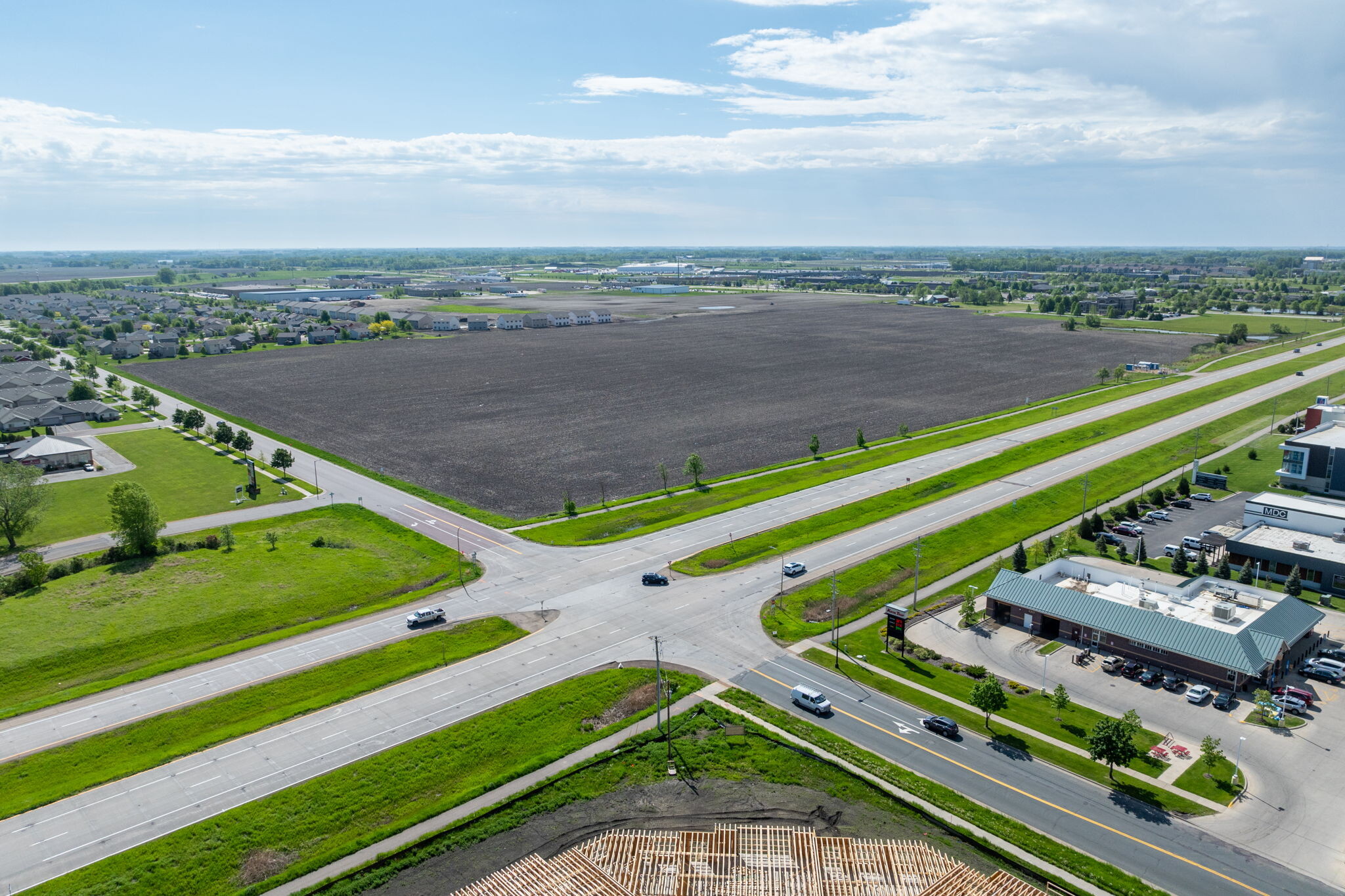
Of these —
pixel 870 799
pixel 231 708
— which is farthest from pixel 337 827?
pixel 870 799

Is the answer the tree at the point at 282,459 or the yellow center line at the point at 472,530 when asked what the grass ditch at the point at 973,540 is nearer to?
the yellow center line at the point at 472,530

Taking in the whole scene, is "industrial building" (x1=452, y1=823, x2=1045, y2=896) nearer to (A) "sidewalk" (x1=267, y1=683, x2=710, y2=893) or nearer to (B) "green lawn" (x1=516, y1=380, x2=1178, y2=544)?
(A) "sidewalk" (x1=267, y1=683, x2=710, y2=893)

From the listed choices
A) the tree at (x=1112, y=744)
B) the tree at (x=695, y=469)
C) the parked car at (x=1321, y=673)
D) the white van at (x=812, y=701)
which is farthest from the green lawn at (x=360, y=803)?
the tree at (x=695, y=469)

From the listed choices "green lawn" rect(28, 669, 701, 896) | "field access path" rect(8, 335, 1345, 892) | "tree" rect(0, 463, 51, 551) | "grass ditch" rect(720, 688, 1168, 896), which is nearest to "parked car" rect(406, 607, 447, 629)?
"field access path" rect(8, 335, 1345, 892)

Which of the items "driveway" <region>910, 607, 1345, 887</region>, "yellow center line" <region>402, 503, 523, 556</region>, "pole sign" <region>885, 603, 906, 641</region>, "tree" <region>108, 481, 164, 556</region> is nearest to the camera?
"driveway" <region>910, 607, 1345, 887</region>

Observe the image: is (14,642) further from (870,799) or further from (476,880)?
(870,799)

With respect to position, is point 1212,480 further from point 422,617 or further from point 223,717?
point 223,717
